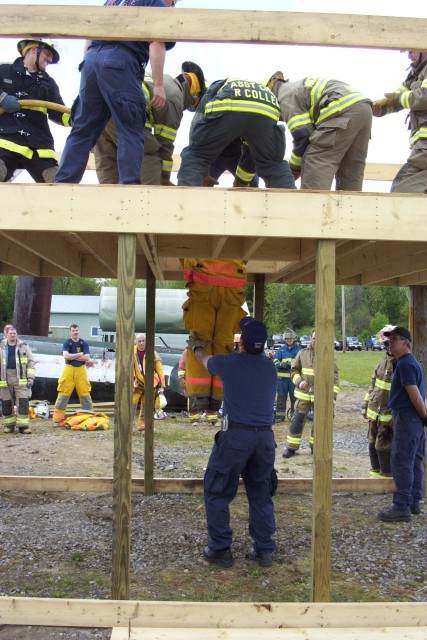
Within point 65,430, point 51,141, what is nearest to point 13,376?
point 65,430

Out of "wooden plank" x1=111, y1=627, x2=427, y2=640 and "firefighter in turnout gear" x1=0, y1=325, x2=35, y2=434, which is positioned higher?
"firefighter in turnout gear" x1=0, y1=325, x2=35, y2=434

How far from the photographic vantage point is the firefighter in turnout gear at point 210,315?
553cm

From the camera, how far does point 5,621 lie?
11.6 ft

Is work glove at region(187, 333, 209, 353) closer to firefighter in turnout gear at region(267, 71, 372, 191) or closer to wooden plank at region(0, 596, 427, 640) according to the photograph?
firefighter in turnout gear at region(267, 71, 372, 191)

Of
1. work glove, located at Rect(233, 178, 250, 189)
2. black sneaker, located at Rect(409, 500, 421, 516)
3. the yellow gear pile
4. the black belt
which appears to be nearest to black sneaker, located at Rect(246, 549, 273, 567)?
the black belt

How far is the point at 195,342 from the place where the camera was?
17.9 feet

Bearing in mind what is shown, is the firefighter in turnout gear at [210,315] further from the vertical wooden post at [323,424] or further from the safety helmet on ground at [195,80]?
the vertical wooden post at [323,424]

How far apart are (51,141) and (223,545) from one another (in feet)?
12.4

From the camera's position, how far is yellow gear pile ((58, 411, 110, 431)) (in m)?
12.9

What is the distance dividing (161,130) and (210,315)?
1.66 meters

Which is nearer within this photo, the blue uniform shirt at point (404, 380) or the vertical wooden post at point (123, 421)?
the vertical wooden post at point (123, 421)

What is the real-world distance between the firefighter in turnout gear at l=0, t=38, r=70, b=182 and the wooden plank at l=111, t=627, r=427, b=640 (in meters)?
3.78

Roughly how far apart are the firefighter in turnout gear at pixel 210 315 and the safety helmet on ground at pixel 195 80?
1.45 metres

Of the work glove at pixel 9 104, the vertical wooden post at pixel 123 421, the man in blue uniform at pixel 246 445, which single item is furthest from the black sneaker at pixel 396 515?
the work glove at pixel 9 104
